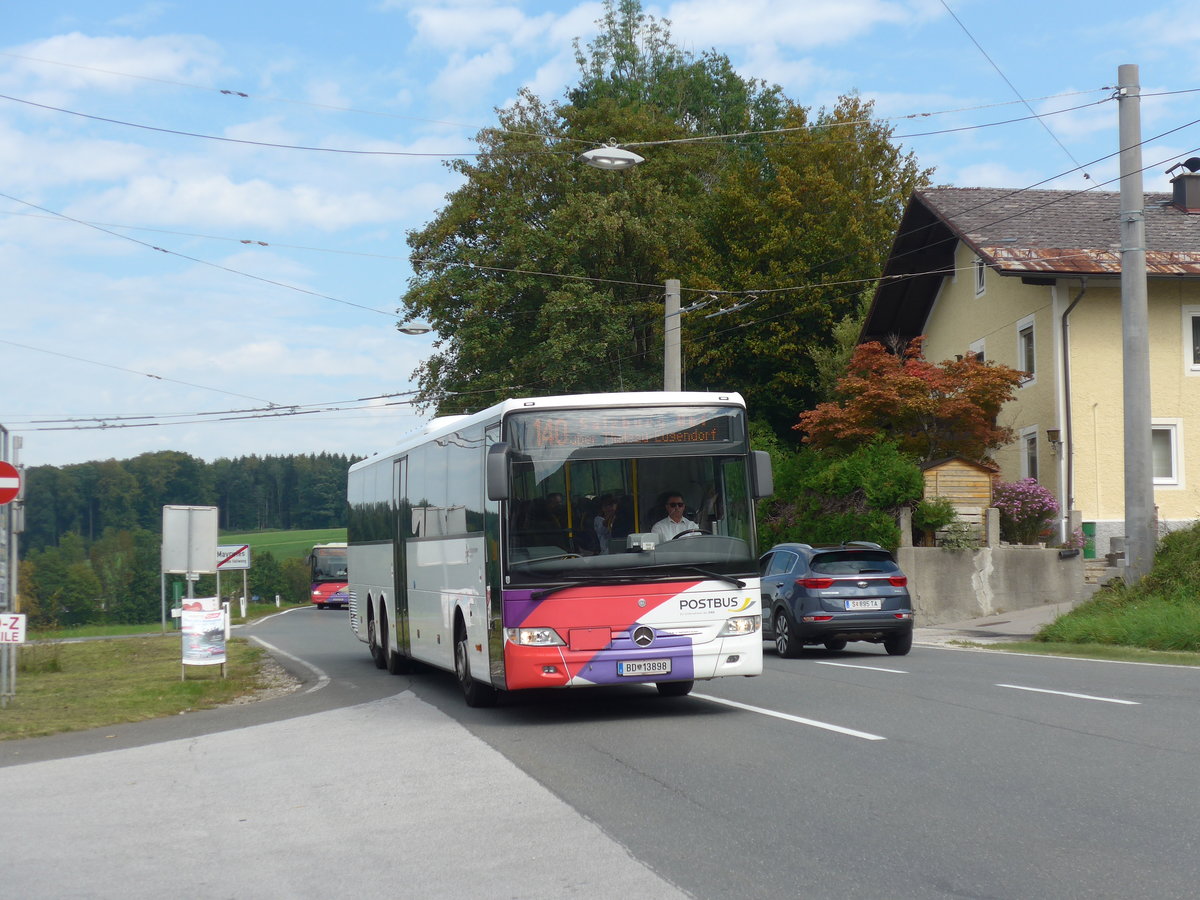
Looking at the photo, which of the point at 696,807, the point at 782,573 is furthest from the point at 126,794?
the point at 782,573

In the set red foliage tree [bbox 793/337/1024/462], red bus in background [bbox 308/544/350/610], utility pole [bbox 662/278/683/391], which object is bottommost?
red bus in background [bbox 308/544/350/610]

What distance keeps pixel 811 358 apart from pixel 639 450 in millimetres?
33287

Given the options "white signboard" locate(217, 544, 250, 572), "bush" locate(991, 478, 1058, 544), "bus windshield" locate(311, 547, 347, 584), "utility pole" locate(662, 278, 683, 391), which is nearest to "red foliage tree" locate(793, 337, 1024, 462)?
"bush" locate(991, 478, 1058, 544)

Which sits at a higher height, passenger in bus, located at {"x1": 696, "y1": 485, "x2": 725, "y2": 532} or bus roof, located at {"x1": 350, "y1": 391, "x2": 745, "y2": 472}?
bus roof, located at {"x1": 350, "y1": 391, "x2": 745, "y2": 472}

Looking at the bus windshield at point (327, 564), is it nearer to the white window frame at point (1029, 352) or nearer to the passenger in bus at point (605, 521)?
the white window frame at point (1029, 352)

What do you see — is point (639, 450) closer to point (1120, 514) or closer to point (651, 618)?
point (651, 618)

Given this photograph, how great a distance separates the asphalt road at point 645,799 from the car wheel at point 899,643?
20.0ft

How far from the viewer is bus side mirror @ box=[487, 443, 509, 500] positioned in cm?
1195

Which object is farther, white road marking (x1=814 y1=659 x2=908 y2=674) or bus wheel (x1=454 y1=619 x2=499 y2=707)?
white road marking (x1=814 y1=659 x2=908 y2=674)

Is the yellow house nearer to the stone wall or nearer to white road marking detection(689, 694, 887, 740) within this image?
the stone wall

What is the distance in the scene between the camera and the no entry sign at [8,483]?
15289 mm

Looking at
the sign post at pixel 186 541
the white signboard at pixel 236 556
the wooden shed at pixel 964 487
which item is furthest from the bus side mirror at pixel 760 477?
the white signboard at pixel 236 556

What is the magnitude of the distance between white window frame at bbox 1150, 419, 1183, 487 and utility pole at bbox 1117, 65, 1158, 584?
37.4ft

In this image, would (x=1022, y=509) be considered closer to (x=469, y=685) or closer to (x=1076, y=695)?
(x=1076, y=695)
